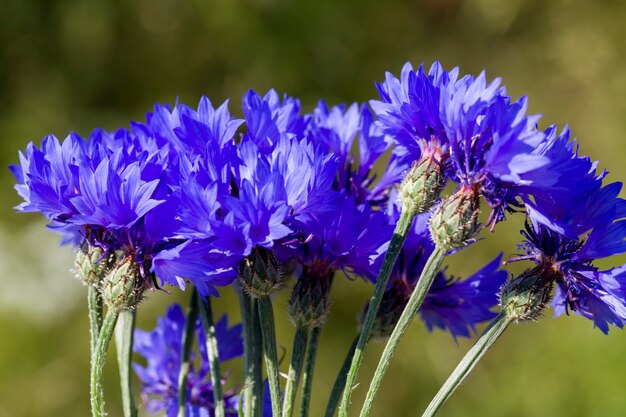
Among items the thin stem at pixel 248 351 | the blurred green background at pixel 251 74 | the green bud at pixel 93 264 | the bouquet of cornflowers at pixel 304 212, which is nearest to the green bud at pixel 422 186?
the bouquet of cornflowers at pixel 304 212

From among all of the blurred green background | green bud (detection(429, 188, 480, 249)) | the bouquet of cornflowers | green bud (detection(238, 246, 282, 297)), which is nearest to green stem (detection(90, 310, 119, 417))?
the bouquet of cornflowers

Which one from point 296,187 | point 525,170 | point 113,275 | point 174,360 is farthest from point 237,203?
point 174,360

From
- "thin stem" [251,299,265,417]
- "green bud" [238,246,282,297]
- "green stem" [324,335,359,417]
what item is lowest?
"green stem" [324,335,359,417]

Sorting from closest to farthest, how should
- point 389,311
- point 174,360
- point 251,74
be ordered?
point 389,311 < point 174,360 < point 251,74

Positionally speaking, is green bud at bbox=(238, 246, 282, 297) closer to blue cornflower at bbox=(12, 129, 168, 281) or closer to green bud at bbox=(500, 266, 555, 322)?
blue cornflower at bbox=(12, 129, 168, 281)

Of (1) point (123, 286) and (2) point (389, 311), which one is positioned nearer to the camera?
(1) point (123, 286)

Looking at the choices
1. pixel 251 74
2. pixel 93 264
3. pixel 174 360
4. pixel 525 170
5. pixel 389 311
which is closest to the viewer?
pixel 525 170

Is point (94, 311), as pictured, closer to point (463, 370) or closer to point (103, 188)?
point (103, 188)
